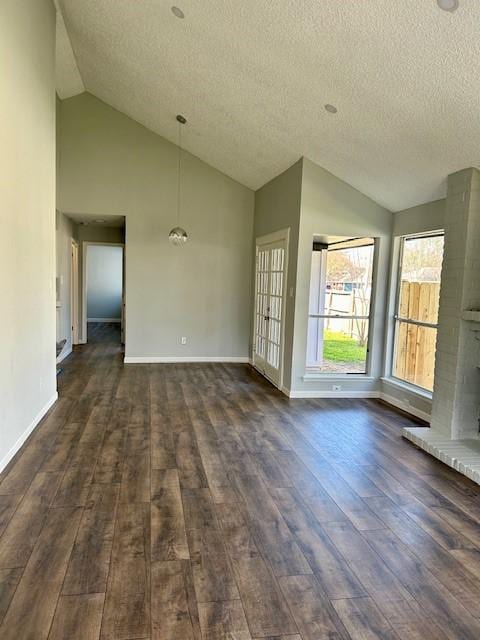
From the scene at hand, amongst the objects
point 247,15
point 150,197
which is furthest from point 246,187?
point 247,15

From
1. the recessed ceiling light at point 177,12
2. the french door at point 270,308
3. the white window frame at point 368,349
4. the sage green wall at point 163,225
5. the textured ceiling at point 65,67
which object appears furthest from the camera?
the sage green wall at point 163,225

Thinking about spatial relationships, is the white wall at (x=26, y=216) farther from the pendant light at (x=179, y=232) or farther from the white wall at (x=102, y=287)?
the white wall at (x=102, y=287)

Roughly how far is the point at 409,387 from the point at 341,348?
40.5 inches

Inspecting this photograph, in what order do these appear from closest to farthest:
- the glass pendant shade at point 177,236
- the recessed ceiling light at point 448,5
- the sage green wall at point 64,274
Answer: the recessed ceiling light at point 448,5
the glass pendant shade at point 177,236
the sage green wall at point 64,274

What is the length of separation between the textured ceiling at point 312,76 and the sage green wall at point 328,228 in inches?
6.3

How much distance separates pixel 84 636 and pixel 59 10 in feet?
18.7

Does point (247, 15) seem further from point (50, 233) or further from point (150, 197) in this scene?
point (150, 197)

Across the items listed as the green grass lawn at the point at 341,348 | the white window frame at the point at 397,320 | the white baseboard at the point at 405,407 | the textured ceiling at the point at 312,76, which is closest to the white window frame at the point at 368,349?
the green grass lawn at the point at 341,348

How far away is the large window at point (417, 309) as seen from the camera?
500 centimetres

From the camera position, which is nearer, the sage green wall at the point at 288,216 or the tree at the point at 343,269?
the sage green wall at the point at 288,216

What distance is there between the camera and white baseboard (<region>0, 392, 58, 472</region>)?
3.33m

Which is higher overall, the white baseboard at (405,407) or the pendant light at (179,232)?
the pendant light at (179,232)

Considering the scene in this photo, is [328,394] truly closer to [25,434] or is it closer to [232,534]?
[232,534]

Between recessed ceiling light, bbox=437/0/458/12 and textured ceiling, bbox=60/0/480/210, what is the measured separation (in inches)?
1.6
